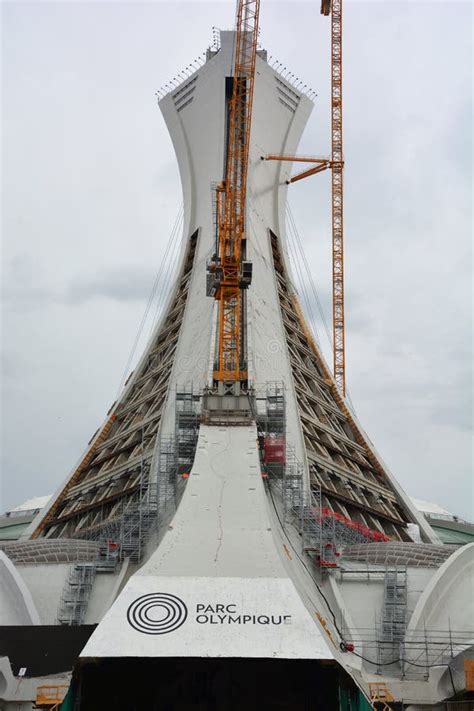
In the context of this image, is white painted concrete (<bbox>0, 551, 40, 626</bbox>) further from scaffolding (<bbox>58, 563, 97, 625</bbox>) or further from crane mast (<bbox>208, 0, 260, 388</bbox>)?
crane mast (<bbox>208, 0, 260, 388</bbox>)

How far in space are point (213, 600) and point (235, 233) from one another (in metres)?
24.1

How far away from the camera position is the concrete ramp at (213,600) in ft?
42.1

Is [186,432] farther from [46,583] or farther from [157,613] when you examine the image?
[157,613]

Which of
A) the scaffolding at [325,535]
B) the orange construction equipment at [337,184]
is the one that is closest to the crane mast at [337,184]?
the orange construction equipment at [337,184]

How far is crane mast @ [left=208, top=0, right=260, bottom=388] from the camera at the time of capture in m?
32.7

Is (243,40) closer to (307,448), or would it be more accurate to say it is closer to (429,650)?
(307,448)

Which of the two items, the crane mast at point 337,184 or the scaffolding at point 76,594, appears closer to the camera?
the scaffolding at point 76,594

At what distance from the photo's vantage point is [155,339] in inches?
1610

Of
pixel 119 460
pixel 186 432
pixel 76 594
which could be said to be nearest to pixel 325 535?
pixel 186 432

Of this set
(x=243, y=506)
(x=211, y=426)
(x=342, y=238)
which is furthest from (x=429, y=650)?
(x=342, y=238)

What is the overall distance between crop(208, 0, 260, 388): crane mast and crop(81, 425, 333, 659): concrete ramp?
1067cm

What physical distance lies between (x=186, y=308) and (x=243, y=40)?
17993 millimetres

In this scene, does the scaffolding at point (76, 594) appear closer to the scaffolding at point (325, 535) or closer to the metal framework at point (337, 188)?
the scaffolding at point (325, 535)

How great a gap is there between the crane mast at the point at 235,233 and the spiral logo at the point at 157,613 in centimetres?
1427
